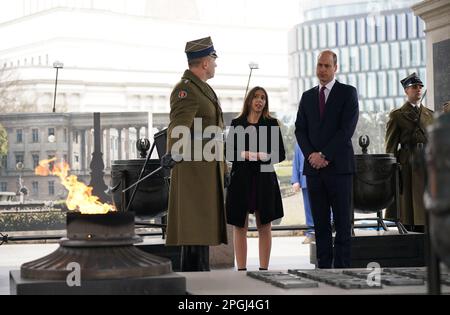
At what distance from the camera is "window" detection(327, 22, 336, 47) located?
24.7 metres

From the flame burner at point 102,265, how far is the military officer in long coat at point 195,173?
1348mm

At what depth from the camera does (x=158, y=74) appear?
16.5m

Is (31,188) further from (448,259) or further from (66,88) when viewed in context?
(448,259)

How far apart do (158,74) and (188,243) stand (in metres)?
10.8

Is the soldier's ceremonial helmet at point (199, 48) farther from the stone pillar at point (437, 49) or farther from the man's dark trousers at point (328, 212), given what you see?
the stone pillar at point (437, 49)

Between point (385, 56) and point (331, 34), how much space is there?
7828mm

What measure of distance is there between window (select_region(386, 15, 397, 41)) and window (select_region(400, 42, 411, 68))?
0.43 m

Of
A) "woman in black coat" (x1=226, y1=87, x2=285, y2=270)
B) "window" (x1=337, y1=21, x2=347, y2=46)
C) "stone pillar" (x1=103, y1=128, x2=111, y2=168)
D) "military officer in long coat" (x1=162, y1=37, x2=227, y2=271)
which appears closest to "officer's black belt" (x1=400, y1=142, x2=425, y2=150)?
"woman in black coat" (x1=226, y1=87, x2=285, y2=270)

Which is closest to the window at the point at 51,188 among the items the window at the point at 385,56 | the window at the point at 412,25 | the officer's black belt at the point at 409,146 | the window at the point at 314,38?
the officer's black belt at the point at 409,146

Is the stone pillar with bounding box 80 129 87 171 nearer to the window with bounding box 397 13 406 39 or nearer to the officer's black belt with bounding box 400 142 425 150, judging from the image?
the officer's black belt with bounding box 400 142 425 150

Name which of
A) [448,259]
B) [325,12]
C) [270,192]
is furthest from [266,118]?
[325,12]

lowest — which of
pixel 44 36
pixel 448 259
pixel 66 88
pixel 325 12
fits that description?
pixel 448 259

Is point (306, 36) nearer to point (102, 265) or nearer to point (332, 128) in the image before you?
point (332, 128)

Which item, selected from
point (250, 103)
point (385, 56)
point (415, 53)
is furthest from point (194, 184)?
point (385, 56)
